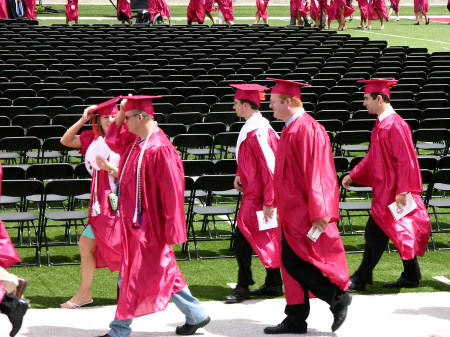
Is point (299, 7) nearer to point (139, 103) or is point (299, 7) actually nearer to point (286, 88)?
point (286, 88)

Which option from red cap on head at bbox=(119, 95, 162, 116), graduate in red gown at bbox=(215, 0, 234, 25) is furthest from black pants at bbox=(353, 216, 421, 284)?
graduate in red gown at bbox=(215, 0, 234, 25)

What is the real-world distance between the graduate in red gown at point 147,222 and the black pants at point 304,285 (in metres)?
0.76

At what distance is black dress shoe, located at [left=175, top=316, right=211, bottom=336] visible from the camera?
6402 mm

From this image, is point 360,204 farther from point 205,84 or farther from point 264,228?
point 205,84

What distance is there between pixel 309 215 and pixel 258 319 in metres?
1.05

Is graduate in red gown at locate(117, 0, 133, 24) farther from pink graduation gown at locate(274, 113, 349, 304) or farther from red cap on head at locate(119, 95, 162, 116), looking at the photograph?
pink graduation gown at locate(274, 113, 349, 304)

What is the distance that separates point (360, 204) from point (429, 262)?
1.07m

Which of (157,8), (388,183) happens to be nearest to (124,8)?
(157,8)

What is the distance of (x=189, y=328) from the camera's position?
6.42 m

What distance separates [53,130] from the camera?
11250 mm

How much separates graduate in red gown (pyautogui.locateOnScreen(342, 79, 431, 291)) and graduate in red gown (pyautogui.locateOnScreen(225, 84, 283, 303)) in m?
0.72

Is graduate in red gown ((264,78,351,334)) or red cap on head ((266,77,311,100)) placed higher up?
red cap on head ((266,77,311,100))

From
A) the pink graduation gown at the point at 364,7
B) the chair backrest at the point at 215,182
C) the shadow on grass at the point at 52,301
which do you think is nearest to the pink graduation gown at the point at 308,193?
the shadow on grass at the point at 52,301

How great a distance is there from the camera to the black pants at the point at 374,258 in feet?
25.0
